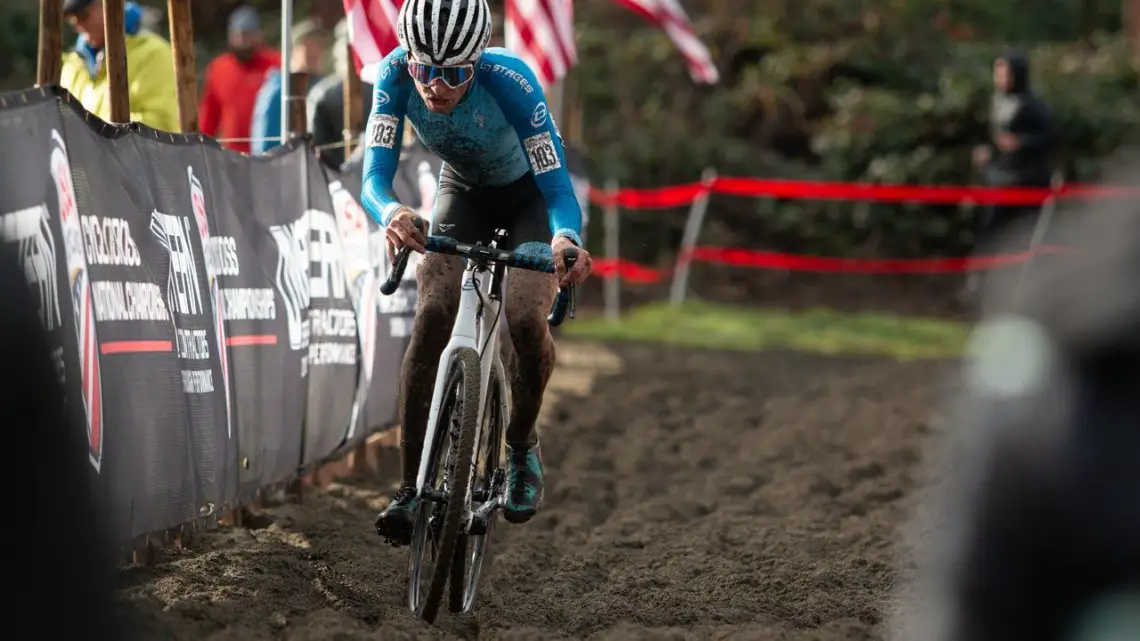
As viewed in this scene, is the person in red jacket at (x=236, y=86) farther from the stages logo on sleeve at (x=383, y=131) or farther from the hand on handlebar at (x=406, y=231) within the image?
the hand on handlebar at (x=406, y=231)

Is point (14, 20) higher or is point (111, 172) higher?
point (14, 20)

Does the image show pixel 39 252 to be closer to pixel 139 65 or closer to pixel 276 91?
pixel 139 65

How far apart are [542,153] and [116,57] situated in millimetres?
1642

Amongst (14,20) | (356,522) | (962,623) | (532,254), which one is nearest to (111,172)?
(532,254)

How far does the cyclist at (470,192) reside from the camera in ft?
18.1

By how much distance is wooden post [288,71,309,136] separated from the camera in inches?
347

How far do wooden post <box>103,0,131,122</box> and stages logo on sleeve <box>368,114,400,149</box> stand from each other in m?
0.94

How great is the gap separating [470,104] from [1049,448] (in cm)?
387

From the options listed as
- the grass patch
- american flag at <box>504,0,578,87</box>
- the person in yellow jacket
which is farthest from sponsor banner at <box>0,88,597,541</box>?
the grass patch

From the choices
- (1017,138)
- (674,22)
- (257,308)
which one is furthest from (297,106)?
(1017,138)

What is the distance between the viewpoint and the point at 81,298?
510 centimetres

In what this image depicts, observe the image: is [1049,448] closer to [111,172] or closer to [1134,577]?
[1134,577]

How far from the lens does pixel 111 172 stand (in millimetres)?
5562

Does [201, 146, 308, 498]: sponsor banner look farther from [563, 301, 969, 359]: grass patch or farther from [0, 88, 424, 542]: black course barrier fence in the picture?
[563, 301, 969, 359]: grass patch
